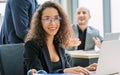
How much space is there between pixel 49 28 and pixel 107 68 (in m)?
0.69

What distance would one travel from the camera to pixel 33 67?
1658 millimetres

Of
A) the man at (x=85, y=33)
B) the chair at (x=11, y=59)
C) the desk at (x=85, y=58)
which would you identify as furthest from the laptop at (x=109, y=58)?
the man at (x=85, y=33)

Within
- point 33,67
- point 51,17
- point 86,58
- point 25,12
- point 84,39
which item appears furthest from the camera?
point 84,39

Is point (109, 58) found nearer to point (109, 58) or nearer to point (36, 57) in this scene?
point (109, 58)

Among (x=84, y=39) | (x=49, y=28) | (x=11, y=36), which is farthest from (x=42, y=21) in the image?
(x=84, y=39)

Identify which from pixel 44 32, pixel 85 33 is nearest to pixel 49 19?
pixel 44 32

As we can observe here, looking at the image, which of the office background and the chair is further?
the office background

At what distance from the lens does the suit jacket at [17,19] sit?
7.39 feet

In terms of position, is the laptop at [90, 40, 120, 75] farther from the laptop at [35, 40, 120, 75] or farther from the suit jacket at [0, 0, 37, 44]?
the suit jacket at [0, 0, 37, 44]

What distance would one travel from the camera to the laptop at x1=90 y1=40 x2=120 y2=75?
3.78ft

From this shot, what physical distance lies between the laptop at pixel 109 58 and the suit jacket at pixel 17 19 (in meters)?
1.18

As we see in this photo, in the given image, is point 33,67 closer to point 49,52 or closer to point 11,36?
point 49,52

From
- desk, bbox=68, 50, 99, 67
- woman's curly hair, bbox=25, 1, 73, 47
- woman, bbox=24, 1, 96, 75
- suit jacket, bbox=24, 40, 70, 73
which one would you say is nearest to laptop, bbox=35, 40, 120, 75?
woman, bbox=24, 1, 96, 75

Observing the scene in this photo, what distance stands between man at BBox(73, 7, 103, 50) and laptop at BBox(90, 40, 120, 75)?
192 cm
